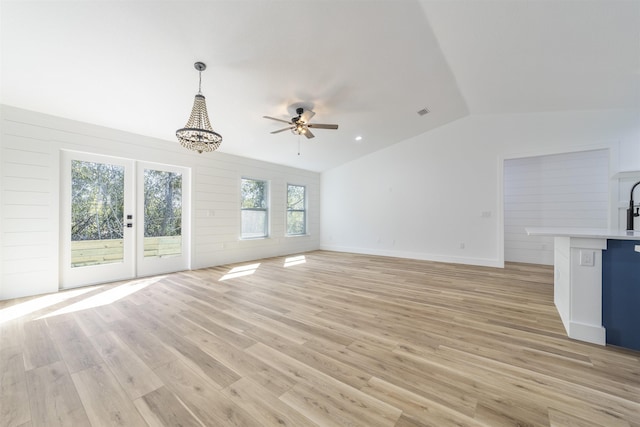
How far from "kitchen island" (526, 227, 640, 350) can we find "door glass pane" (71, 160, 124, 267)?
580 centimetres

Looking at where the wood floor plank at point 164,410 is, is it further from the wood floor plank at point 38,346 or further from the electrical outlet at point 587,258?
the electrical outlet at point 587,258

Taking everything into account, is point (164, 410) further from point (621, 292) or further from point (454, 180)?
point (454, 180)

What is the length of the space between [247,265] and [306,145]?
3041mm

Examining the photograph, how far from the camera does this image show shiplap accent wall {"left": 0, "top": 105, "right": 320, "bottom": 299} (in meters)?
3.25

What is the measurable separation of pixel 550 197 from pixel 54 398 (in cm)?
804

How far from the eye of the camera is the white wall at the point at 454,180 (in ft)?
14.8

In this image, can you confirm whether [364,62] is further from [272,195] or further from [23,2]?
[272,195]

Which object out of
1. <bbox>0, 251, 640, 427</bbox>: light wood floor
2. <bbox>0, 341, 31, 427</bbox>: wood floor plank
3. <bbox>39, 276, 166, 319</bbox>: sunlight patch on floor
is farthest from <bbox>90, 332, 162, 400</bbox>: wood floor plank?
<bbox>39, 276, 166, 319</bbox>: sunlight patch on floor

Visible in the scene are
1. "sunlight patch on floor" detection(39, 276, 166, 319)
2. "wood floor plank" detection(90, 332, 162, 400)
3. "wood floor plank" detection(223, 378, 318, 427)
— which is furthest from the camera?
"sunlight patch on floor" detection(39, 276, 166, 319)

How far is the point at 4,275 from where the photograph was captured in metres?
3.23

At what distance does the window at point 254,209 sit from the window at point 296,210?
845 mm

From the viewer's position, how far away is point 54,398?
1514mm

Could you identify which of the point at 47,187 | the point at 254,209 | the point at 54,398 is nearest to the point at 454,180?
the point at 254,209

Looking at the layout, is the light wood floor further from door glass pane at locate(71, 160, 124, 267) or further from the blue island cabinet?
door glass pane at locate(71, 160, 124, 267)
